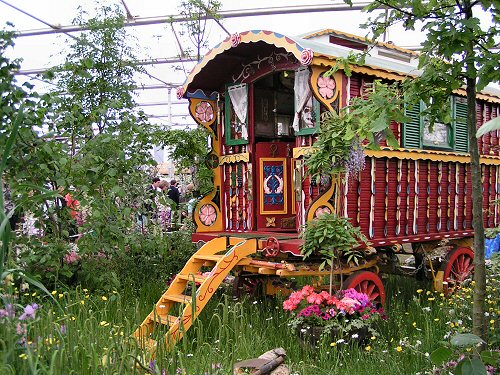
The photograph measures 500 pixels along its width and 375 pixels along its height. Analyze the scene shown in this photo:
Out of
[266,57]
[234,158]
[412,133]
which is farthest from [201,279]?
[412,133]

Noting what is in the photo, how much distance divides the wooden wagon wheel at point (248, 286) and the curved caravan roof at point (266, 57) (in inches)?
87.6

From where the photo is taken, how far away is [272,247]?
538cm

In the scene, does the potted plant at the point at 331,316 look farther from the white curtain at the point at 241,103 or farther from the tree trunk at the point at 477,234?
the white curtain at the point at 241,103

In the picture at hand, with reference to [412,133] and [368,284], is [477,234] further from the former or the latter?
[412,133]

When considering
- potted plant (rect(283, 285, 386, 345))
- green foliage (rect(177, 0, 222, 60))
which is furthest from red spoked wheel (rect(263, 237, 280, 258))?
green foliage (rect(177, 0, 222, 60))

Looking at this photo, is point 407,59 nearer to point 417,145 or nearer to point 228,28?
point 417,145

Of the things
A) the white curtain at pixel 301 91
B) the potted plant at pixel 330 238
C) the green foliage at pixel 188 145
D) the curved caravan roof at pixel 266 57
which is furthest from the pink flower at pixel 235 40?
the green foliage at pixel 188 145

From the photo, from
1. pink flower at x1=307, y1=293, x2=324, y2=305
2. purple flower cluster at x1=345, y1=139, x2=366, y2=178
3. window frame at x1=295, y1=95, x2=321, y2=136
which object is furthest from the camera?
window frame at x1=295, y1=95, x2=321, y2=136

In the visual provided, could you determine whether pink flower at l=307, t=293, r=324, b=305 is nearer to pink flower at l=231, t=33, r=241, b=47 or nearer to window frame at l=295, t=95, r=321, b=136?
window frame at l=295, t=95, r=321, b=136

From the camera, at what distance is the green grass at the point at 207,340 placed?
95.0 inches

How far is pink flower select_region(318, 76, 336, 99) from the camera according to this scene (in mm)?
5367

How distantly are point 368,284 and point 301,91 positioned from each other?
6.72ft

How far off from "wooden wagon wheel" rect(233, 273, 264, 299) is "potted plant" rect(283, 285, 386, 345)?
1.57 metres

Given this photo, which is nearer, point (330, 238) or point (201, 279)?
point (330, 238)
